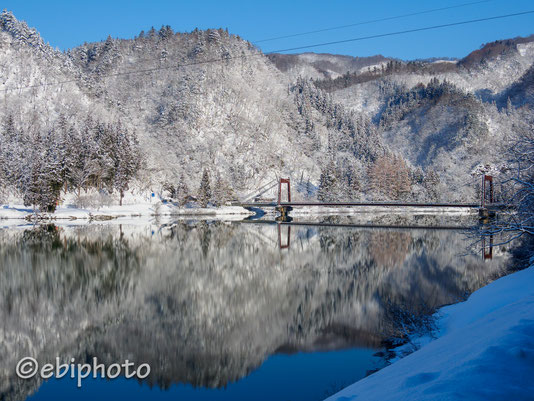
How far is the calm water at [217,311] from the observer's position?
10.3 meters

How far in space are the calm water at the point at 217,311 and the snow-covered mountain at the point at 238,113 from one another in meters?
52.0

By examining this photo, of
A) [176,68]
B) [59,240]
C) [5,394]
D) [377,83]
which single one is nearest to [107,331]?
[5,394]

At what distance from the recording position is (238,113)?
4690 inches

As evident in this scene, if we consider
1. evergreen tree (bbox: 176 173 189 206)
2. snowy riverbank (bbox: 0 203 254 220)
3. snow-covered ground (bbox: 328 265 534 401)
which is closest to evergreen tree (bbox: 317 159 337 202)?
snowy riverbank (bbox: 0 203 254 220)

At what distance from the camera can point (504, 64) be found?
7795 inches

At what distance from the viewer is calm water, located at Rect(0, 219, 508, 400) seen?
10344mm

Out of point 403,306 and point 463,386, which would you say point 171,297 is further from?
point 463,386

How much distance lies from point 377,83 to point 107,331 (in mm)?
189224

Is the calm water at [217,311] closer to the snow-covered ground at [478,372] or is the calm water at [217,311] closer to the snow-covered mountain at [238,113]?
the snow-covered ground at [478,372]

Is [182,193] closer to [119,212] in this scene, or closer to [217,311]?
[119,212]

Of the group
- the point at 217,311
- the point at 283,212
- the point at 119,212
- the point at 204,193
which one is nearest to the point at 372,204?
the point at 283,212

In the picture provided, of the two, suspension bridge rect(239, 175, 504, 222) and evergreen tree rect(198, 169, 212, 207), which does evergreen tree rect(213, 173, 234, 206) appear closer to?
evergreen tree rect(198, 169, 212, 207)

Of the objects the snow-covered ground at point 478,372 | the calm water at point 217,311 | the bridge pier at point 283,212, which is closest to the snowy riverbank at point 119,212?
the bridge pier at point 283,212

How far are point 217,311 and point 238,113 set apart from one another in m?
107
